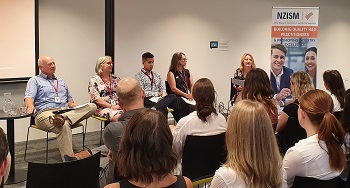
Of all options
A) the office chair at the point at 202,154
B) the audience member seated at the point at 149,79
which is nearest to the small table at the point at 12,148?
the office chair at the point at 202,154

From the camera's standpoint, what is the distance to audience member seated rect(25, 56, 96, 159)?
4828mm

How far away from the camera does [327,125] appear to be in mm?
2383

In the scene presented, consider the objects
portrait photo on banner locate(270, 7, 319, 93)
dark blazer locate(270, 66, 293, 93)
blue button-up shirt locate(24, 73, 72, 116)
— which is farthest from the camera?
portrait photo on banner locate(270, 7, 319, 93)

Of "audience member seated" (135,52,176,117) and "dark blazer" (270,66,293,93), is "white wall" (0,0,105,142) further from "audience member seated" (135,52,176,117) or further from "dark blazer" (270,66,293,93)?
"dark blazer" (270,66,293,93)

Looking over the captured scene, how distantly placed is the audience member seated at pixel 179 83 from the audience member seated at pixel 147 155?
453 cm

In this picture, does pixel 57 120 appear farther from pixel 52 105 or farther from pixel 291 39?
pixel 291 39

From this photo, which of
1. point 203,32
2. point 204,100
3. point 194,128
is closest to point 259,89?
point 204,100

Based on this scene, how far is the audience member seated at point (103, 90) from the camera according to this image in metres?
5.47

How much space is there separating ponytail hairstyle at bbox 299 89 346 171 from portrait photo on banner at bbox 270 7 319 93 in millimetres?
4373

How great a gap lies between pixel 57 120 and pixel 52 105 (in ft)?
1.57

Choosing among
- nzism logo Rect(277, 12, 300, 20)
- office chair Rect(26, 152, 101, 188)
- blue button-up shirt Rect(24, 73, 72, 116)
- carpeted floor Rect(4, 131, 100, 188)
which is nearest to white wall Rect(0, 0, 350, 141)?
carpeted floor Rect(4, 131, 100, 188)

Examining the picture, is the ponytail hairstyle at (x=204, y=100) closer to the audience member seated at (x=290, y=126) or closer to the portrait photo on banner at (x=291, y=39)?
the audience member seated at (x=290, y=126)

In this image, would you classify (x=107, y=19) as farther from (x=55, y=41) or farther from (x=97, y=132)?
(x=97, y=132)

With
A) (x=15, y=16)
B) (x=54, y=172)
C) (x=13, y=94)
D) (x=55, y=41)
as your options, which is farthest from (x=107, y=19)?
(x=54, y=172)
